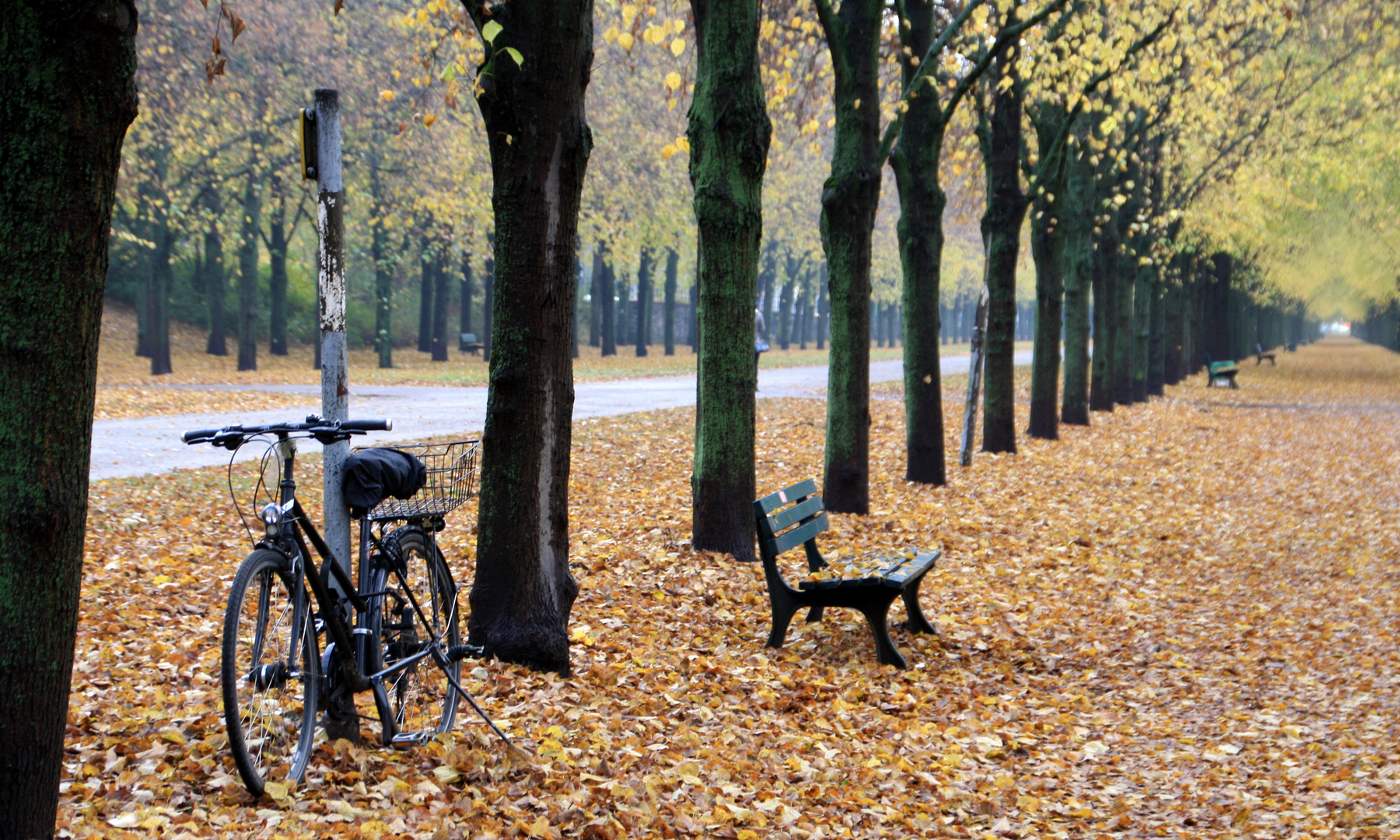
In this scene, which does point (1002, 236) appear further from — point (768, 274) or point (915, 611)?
point (768, 274)

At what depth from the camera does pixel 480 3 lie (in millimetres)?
5008

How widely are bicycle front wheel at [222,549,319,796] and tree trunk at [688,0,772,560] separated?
4406 mm

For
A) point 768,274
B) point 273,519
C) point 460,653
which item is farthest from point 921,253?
point 768,274

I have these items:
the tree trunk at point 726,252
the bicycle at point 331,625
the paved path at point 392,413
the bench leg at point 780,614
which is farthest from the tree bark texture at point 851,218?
the bicycle at point 331,625

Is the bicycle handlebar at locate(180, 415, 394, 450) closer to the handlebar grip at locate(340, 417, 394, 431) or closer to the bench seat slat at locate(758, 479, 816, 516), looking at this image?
the handlebar grip at locate(340, 417, 394, 431)

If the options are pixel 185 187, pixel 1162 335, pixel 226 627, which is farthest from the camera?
pixel 1162 335

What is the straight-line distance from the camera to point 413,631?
169 inches

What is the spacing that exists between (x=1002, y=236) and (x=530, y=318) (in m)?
11.1

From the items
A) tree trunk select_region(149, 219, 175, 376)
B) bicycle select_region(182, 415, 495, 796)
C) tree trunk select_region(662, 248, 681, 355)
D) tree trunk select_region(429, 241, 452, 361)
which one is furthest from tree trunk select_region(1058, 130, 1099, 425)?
tree trunk select_region(662, 248, 681, 355)

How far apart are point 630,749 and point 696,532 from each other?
3.57 m

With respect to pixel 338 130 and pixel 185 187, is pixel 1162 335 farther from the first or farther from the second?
pixel 338 130

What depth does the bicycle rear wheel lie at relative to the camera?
4.12 m

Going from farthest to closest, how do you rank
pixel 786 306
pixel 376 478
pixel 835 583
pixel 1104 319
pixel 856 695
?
pixel 786 306, pixel 1104 319, pixel 835 583, pixel 856 695, pixel 376 478

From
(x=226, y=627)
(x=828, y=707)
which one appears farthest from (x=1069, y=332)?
(x=226, y=627)
